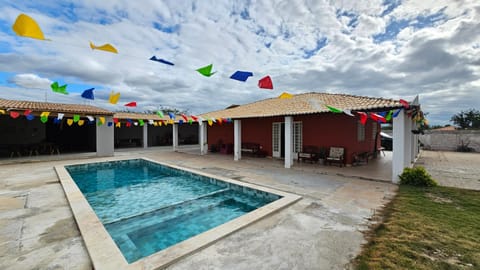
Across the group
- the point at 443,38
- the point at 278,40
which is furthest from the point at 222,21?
the point at 443,38

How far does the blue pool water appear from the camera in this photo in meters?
4.34

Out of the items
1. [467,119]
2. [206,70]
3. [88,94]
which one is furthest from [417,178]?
[467,119]

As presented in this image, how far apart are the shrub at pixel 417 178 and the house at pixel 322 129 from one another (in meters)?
0.20

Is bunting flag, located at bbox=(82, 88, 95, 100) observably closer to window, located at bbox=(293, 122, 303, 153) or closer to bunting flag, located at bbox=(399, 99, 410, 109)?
window, located at bbox=(293, 122, 303, 153)

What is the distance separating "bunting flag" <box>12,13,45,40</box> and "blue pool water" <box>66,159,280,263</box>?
3.71m

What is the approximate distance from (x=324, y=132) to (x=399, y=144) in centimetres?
414

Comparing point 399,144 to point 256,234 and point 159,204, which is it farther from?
point 159,204

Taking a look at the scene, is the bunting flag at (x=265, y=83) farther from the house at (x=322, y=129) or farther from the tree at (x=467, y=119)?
the tree at (x=467, y=119)

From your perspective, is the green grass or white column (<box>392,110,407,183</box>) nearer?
the green grass

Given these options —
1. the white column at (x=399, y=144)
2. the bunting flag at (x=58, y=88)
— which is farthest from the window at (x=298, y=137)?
the bunting flag at (x=58, y=88)

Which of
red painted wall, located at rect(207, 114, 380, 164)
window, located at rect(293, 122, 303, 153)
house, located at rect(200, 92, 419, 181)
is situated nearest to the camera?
house, located at rect(200, 92, 419, 181)

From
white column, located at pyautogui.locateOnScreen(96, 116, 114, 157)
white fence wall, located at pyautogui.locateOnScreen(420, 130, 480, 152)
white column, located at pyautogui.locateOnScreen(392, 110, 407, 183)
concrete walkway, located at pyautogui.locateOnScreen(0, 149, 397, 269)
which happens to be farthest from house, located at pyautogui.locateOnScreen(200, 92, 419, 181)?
white fence wall, located at pyautogui.locateOnScreen(420, 130, 480, 152)

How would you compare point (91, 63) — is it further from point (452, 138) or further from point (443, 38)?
point (452, 138)

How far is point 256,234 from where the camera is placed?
3641mm
